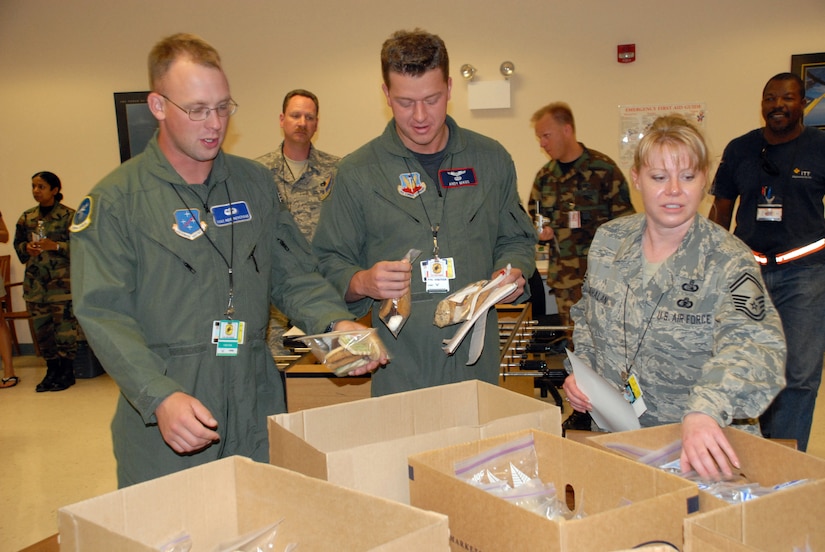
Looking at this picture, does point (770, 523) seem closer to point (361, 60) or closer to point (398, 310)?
point (398, 310)

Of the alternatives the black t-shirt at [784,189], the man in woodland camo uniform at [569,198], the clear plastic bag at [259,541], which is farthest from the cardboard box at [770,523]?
the man in woodland camo uniform at [569,198]

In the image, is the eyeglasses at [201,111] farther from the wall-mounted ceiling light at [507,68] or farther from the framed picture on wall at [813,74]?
the framed picture on wall at [813,74]

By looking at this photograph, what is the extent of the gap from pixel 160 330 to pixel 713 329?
1377mm

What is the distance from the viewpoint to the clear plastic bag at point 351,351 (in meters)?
1.89

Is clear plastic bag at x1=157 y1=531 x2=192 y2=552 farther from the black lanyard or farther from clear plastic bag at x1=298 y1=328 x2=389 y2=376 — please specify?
the black lanyard

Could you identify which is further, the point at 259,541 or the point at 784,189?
the point at 784,189

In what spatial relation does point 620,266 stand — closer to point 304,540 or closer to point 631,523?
point 631,523

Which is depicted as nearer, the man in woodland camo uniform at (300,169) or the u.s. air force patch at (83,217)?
the u.s. air force patch at (83,217)

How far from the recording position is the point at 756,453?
57.7 inches

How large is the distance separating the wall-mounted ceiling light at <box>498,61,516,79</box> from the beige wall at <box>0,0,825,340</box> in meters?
0.08

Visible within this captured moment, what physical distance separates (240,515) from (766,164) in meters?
3.61

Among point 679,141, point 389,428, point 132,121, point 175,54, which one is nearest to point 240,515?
point 389,428

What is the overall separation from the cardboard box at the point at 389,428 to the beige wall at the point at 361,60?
19.3 feet

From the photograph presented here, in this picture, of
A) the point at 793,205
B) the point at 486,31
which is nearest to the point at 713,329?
the point at 793,205
